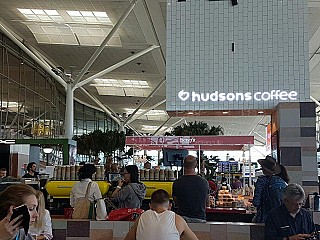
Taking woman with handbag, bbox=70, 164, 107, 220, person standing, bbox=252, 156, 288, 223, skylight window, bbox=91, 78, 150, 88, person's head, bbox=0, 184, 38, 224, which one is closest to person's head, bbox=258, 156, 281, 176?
person standing, bbox=252, 156, 288, 223

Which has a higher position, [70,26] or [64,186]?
[70,26]

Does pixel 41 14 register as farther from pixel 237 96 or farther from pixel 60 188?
pixel 237 96

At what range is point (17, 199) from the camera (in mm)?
2234

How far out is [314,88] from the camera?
2502 cm

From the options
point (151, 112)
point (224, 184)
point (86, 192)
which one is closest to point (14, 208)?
point (86, 192)

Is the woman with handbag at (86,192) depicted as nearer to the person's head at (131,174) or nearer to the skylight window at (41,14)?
the person's head at (131,174)

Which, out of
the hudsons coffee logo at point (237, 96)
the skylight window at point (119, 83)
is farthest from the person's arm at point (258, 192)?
the skylight window at point (119, 83)

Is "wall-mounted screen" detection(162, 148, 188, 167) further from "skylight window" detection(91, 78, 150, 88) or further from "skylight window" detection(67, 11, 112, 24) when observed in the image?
"skylight window" detection(91, 78, 150, 88)

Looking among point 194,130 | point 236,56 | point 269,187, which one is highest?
point 236,56

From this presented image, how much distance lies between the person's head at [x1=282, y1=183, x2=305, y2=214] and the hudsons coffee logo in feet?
11.4

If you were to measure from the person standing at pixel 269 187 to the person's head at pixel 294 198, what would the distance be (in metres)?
1.10

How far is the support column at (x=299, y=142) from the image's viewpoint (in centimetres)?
690

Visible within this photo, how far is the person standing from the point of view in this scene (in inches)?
211

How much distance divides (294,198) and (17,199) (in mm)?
2609
